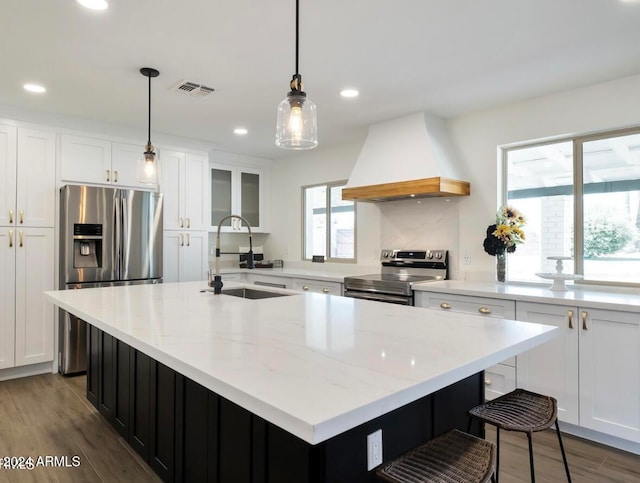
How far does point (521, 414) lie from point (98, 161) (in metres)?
4.06

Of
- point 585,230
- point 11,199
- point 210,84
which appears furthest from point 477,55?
point 11,199

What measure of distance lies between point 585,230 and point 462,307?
3.68 feet

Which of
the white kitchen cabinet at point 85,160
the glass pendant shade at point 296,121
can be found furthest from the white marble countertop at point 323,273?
the glass pendant shade at point 296,121

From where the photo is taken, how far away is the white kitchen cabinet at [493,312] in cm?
286

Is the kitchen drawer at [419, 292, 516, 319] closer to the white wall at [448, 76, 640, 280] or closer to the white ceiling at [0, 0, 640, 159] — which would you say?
the white wall at [448, 76, 640, 280]

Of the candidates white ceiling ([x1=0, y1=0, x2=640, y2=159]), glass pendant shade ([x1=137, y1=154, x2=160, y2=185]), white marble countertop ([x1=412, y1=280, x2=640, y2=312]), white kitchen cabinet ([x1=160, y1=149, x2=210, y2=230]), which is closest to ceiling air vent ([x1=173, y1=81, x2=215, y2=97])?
white ceiling ([x1=0, y1=0, x2=640, y2=159])

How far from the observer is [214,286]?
2771 mm

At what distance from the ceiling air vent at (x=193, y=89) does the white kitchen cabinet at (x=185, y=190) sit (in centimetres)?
146

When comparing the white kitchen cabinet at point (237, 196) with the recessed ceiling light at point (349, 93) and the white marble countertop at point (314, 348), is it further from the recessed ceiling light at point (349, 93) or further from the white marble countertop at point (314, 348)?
the white marble countertop at point (314, 348)

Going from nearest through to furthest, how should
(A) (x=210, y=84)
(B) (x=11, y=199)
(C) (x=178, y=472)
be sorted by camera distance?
(C) (x=178, y=472) → (A) (x=210, y=84) → (B) (x=11, y=199)

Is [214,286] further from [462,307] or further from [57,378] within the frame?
[57,378]

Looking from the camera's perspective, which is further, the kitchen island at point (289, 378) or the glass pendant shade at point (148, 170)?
the glass pendant shade at point (148, 170)

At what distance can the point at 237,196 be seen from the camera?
5512 millimetres

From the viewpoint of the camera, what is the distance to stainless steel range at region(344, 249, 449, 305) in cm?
345
